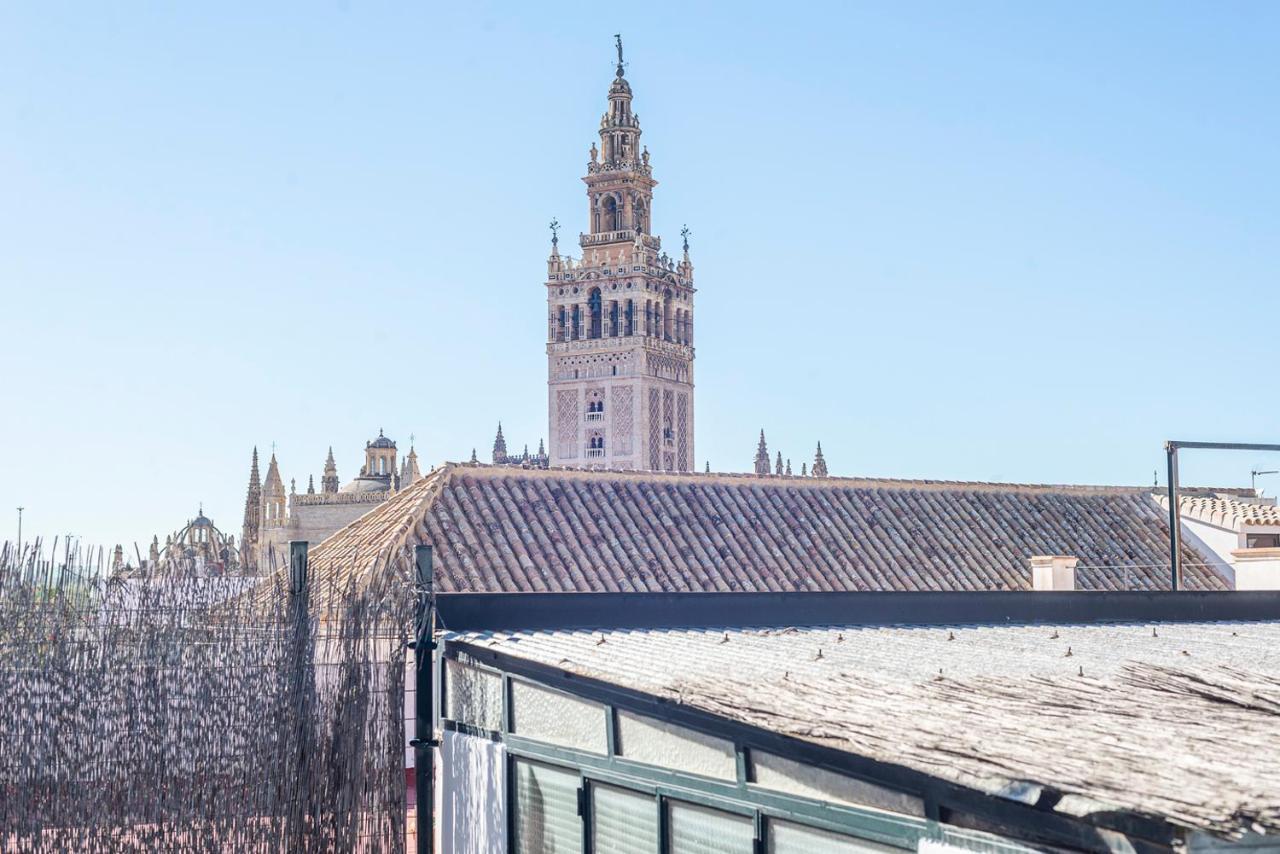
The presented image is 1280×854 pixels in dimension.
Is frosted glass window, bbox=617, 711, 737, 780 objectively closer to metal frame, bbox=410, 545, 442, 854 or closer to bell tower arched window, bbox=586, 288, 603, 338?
metal frame, bbox=410, 545, 442, 854

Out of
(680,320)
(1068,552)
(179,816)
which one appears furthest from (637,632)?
(680,320)

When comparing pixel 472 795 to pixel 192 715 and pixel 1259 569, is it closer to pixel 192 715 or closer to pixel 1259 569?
pixel 192 715

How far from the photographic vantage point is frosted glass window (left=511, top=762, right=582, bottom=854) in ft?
32.4

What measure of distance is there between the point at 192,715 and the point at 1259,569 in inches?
535

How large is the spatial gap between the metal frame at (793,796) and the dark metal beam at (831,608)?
3.66 feet

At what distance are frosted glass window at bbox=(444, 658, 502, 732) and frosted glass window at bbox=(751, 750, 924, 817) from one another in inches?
143

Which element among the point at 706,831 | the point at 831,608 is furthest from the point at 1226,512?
the point at 706,831

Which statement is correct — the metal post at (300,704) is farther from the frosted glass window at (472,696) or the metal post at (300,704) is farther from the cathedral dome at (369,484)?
the cathedral dome at (369,484)

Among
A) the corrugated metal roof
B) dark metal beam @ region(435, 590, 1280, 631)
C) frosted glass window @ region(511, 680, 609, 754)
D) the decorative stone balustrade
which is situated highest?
the decorative stone balustrade

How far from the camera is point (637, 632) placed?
12133 mm

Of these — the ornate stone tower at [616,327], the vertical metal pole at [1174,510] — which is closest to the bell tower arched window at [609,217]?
the ornate stone tower at [616,327]

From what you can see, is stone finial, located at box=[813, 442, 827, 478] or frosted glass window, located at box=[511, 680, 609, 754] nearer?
frosted glass window, located at box=[511, 680, 609, 754]

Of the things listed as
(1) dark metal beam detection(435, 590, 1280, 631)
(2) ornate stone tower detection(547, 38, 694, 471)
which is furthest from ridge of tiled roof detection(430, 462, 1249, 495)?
(2) ornate stone tower detection(547, 38, 694, 471)

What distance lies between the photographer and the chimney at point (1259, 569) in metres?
19.6
